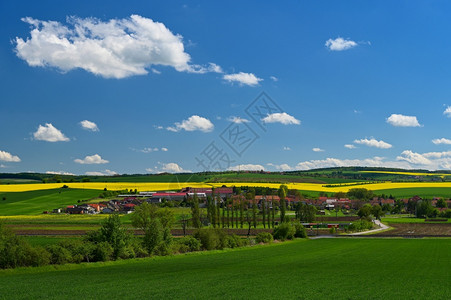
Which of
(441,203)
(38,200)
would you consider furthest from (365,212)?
(38,200)

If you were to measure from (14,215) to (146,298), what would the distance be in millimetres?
112296

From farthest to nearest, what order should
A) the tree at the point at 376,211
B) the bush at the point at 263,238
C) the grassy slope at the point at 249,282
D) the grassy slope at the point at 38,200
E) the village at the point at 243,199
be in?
the village at the point at 243,199 → the tree at the point at 376,211 → the grassy slope at the point at 38,200 → the bush at the point at 263,238 → the grassy slope at the point at 249,282

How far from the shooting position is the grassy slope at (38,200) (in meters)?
128

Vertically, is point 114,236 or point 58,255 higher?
point 114,236

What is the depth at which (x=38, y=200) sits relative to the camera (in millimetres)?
144250

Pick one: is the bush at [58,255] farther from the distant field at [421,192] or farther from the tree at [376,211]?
the distant field at [421,192]

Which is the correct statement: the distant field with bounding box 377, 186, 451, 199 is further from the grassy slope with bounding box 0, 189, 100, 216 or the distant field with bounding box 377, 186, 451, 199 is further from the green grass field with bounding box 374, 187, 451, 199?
the grassy slope with bounding box 0, 189, 100, 216

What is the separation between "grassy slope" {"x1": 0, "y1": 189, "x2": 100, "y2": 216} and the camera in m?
128

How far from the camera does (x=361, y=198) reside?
622ft

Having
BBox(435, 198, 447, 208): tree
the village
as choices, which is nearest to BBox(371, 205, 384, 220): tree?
the village

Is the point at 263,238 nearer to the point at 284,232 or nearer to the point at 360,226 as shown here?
the point at 284,232

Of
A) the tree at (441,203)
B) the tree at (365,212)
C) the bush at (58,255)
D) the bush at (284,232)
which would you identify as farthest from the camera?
the tree at (441,203)

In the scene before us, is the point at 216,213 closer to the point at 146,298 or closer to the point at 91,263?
the point at 91,263

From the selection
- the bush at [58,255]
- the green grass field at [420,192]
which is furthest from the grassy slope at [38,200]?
the green grass field at [420,192]
